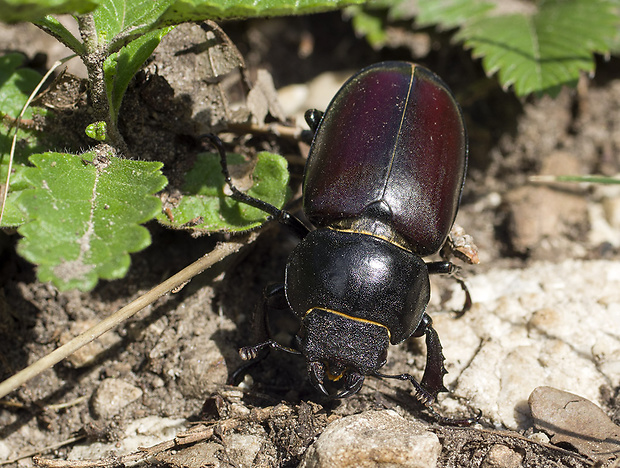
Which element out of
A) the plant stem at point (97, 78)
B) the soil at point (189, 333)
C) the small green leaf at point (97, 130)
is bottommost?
the soil at point (189, 333)

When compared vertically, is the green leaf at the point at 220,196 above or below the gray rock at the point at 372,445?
above

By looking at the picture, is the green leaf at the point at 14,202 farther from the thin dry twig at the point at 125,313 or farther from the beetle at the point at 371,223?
the beetle at the point at 371,223

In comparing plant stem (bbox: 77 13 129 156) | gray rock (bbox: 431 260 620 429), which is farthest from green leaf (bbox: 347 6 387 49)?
plant stem (bbox: 77 13 129 156)

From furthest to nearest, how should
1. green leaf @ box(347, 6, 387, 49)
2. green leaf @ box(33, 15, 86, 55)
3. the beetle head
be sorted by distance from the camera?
green leaf @ box(347, 6, 387, 49)
the beetle head
green leaf @ box(33, 15, 86, 55)

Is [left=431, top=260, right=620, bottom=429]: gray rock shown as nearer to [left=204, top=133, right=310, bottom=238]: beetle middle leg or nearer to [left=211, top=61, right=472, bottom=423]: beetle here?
[left=211, top=61, right=472, bottom=423]: beetle

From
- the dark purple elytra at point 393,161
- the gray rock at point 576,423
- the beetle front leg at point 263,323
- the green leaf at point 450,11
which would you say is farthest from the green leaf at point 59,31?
the green leaf at point 450,11
